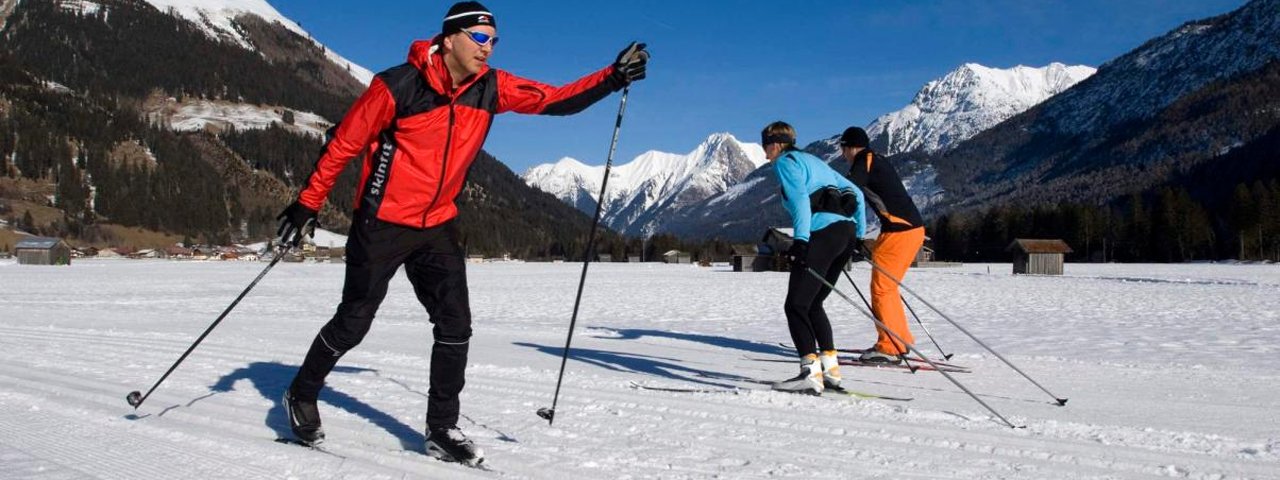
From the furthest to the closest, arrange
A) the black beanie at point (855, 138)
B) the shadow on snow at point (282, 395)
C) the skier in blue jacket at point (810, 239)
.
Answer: the black beanie at point (855, 138), the skier in blue jacket at point (810, 239), the shadow on snow at point (282, 395)

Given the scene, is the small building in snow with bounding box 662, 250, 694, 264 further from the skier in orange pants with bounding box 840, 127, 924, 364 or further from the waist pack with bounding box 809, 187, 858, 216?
the waist pack with bounding box 809, 187, 858, 216

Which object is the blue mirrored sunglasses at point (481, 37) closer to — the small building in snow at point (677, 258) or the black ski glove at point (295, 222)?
the black ski glove at point (295, 222)

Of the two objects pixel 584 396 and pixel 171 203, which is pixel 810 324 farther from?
pixel 171 203

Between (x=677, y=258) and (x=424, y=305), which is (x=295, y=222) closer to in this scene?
(x=424, y=305)

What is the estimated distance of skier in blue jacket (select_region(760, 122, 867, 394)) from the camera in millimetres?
5719

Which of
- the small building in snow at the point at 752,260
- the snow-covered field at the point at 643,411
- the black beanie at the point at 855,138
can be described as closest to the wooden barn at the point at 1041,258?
the small building in snow at the point at 752,260

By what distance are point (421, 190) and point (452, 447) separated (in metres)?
1.19

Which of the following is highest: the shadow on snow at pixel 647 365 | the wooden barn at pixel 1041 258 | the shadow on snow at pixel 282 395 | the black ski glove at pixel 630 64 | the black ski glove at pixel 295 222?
the wooden barn at pixel 1041 258

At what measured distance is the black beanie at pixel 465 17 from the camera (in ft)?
12.3

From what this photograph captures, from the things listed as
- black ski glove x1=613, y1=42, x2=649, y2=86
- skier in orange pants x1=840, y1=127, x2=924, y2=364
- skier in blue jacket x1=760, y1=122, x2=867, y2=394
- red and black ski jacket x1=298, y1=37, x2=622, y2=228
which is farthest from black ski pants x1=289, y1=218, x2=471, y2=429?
skier in orange pants x1=840, y1=127, x2=924, y2=364

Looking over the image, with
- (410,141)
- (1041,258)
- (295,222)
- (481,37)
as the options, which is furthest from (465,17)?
(1041,258)

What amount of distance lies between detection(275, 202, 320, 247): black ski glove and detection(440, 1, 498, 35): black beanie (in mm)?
1070

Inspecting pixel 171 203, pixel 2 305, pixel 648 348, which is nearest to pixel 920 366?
pixel 648 348

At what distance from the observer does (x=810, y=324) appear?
5.91 meters
